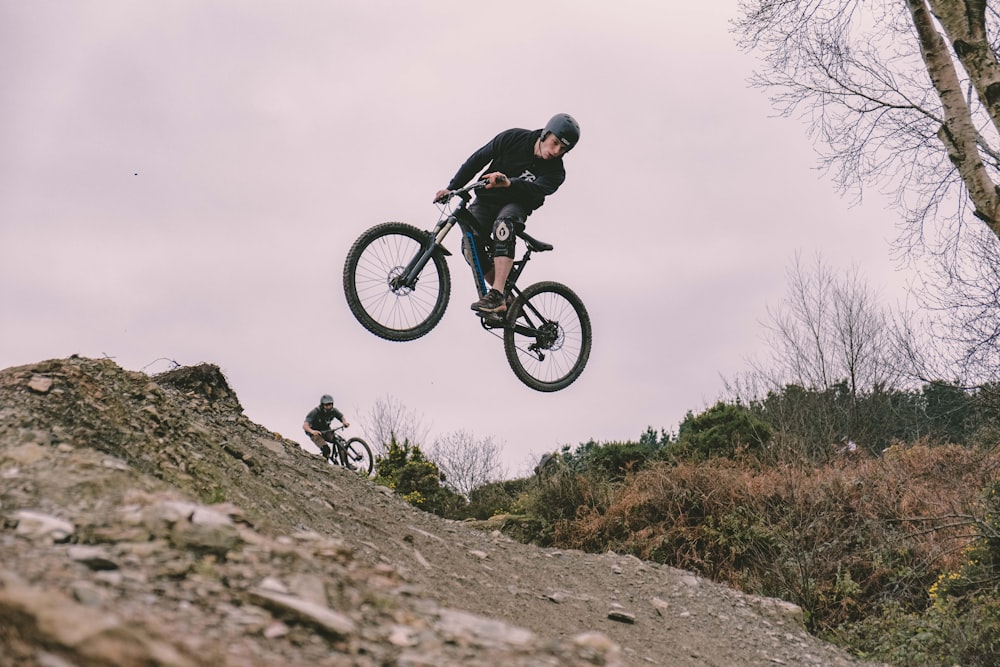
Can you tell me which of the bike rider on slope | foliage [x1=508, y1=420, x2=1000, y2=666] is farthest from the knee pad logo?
foliage [x1=508, y1=420, x2=1000, y2=666]

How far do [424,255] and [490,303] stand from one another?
2.22 ft

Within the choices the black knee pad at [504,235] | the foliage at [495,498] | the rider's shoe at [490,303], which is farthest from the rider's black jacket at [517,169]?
the foliage at [495,498]

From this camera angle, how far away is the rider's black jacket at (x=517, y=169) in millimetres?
6699

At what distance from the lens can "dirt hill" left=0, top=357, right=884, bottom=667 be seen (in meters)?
2.44

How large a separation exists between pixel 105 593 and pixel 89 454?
4.97ft

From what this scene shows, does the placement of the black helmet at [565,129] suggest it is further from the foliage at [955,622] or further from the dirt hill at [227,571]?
the foliage at [955,622]

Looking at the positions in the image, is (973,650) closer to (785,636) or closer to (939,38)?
(785,636)

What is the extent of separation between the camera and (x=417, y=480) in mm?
15672

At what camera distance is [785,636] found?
25.0 feet

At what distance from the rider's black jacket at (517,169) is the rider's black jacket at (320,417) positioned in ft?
27.1

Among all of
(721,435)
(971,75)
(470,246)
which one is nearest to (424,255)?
(470,246)

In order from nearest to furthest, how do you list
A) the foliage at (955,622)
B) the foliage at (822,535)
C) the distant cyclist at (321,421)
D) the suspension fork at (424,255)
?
the suspension fork at (424,255), the foliage at (955,622), the foliage at (822,535), the distant cyclist at (321,421)

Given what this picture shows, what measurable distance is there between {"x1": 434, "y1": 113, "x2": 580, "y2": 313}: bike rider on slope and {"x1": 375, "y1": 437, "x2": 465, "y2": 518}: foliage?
9.23 m

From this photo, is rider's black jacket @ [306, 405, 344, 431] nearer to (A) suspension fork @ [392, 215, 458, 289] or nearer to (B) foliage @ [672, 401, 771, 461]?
(B) foliage @ [672, 401, 771, 461]
